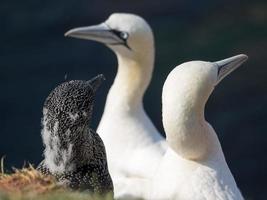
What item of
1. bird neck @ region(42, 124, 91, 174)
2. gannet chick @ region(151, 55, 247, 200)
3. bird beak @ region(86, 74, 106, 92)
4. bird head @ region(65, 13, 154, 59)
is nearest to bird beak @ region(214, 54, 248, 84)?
gannet chick @ region(151, 55, 247, 200)

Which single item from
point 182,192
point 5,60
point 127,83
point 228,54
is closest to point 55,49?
point 5,60

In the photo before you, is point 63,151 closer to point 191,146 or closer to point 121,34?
point 191,146

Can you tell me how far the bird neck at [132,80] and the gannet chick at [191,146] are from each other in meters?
3.58

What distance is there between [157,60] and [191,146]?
1103 cm

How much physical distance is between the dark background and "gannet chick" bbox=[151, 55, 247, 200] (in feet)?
28.7

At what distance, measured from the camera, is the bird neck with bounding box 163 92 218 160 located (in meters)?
9.80

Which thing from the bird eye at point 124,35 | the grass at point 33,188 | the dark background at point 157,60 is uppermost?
the grass at point 33,188

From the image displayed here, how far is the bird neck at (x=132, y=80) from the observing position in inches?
538

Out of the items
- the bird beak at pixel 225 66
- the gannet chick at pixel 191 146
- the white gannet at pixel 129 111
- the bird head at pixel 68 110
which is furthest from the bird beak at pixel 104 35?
the bird head at pixel 68 110

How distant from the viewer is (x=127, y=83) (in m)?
13.8

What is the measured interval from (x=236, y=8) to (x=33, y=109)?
3.92 metres

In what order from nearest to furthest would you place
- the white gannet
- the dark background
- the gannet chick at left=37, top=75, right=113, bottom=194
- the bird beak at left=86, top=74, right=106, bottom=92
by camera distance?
the gannet chick at left=37, top=75, right=113, bottom=194, the bird beak at left=86, top=74, right=106, bottom=92, the white gannet, the dark background

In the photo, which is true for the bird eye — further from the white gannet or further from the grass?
the grass

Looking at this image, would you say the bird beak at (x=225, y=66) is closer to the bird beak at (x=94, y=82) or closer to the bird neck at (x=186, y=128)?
the bird neck at (x=186, y=128)
